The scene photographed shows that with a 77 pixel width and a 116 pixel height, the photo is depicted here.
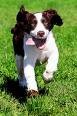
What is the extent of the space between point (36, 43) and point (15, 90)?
1610 mm

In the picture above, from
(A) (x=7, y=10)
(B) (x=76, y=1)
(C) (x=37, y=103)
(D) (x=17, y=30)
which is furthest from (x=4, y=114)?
(B) (x=76, y=1)

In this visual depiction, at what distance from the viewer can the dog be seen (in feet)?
23.9

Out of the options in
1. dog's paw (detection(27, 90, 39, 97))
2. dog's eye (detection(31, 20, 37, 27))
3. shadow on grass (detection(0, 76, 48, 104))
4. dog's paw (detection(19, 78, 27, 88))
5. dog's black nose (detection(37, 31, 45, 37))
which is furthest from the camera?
dog's paw (detection(19, 78, 27, 88))

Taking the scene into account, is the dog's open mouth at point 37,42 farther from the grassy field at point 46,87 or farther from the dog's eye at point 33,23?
the grassy field at point 46,87

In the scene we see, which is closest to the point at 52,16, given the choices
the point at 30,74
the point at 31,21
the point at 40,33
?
the point at 31,21

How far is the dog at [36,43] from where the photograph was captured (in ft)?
23.9

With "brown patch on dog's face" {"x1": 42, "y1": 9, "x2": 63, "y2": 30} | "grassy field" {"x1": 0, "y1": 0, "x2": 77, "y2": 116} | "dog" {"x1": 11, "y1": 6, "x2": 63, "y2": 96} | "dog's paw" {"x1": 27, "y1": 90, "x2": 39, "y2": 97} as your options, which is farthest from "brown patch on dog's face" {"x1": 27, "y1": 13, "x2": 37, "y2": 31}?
"grassy field" {"x1": 0, "y1": 0, "x2": 77, "y2": 116}

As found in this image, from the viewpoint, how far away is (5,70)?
9977mm

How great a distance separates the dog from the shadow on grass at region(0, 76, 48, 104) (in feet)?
2.02

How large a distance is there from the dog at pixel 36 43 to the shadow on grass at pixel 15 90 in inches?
24.2

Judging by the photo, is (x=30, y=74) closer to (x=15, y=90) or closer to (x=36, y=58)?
(x=36, y=58)

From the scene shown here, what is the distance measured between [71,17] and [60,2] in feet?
9.80

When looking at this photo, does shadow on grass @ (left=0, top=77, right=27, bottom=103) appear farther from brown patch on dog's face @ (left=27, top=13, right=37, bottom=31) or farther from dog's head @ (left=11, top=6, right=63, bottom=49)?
brown patch on dog's face @ (left=27, top=13, right=37, bottom=31)

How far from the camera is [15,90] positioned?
346 inches
